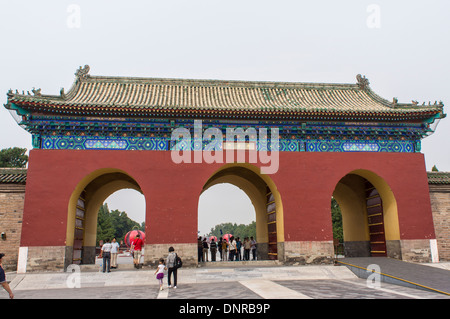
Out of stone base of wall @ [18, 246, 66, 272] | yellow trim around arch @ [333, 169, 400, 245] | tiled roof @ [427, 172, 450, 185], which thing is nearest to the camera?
stone base of wall @ [18, 246, 66, 272]

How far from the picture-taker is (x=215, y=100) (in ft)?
47.1

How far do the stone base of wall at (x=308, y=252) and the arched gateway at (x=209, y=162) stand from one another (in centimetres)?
3

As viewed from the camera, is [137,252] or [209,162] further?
[209,162]

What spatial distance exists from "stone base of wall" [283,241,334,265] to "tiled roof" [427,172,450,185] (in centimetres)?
476

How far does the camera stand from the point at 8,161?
38562mm

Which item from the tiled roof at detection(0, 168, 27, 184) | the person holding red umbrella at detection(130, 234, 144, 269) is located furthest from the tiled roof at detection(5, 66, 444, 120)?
the person holding red umbrella at detection(130, 234, 144, 269)

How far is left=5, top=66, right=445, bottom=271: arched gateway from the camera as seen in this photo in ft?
37.9

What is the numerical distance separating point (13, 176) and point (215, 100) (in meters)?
7.64

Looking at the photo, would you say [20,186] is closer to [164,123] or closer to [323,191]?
[164,123]

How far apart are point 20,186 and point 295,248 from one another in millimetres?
9336

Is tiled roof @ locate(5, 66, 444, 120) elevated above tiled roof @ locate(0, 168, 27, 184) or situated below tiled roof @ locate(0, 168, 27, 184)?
above

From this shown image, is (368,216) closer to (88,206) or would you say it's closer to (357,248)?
(357,248)

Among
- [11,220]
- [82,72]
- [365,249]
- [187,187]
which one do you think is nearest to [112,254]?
[187,187]

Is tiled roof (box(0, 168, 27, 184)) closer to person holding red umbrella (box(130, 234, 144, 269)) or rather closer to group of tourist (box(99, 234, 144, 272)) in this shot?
group of tourist (box(99, 234, 144, 272))
